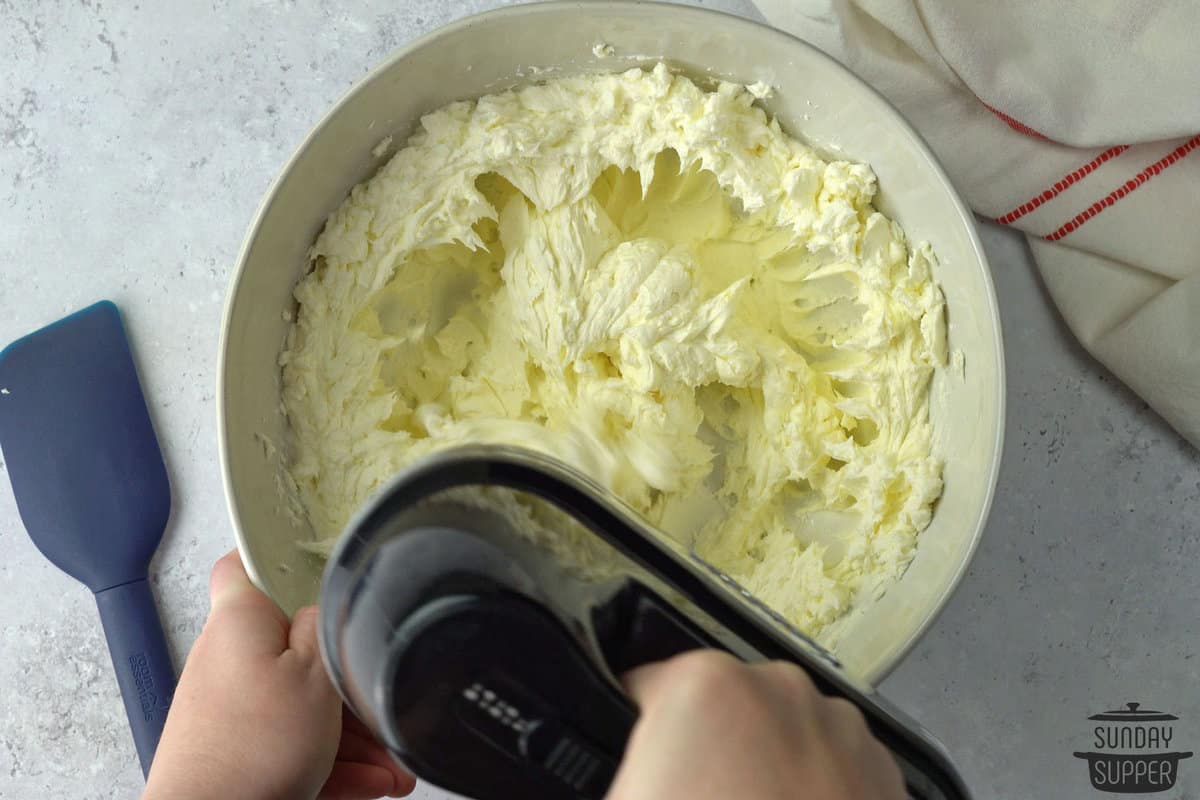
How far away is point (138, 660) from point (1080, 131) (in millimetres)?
1073

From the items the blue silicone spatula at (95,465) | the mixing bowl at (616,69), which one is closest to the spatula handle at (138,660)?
the blue silicone spatula at (95,465)

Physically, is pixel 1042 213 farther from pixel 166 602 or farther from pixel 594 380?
pixel 166 602

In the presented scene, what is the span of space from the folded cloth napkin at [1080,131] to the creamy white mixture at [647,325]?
161 mm

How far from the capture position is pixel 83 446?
0.95 metres

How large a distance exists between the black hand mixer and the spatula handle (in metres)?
0.61

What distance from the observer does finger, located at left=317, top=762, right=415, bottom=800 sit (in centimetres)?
78

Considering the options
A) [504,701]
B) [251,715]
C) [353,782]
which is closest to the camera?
[504,701]

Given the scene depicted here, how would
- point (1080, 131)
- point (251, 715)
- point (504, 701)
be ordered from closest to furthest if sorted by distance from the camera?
point (504, 701), point (251, 715), point (1080, 131)

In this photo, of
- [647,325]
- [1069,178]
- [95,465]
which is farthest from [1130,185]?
[95,465]

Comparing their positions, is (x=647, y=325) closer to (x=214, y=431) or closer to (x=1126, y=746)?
(x=214, y=431)

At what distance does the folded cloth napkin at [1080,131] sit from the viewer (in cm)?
88

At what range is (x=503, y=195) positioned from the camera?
89 centimetres

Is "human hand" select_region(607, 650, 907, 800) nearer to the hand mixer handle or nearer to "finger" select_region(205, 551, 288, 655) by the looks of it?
the hand mixer handle

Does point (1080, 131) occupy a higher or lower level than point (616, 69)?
lower
